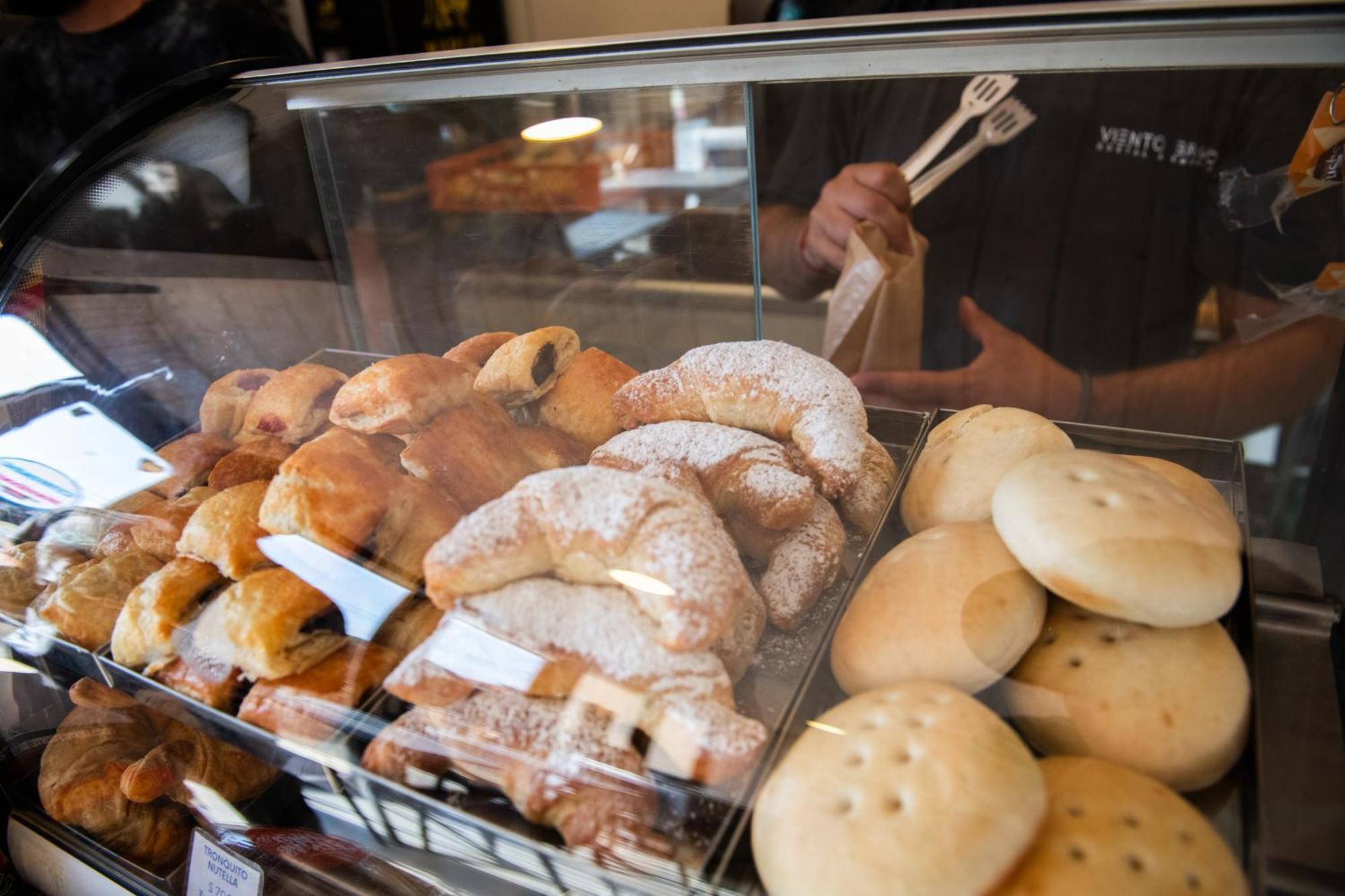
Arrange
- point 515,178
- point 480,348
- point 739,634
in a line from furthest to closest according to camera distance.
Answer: point 515,178 → point 480,348 → point 739,634

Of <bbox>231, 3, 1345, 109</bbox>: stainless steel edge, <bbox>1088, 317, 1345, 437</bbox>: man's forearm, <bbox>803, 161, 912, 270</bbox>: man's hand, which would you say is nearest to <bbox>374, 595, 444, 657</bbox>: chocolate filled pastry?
<bbox>231, 3, 1345, 109</bbox>: stainless steel edge

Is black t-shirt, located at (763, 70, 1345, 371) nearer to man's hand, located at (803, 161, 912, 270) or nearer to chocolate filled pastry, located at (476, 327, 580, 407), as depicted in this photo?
man's hand, located at (803, 161, 912, 270)

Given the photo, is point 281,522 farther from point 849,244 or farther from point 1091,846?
point 849,244

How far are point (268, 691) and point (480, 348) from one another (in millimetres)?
469

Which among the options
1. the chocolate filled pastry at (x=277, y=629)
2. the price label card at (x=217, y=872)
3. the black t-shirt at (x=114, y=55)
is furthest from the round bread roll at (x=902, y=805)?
the black t-shirt at (x=114, y=55)

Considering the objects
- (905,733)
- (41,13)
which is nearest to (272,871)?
(905,733)

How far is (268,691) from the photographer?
815 millimetres

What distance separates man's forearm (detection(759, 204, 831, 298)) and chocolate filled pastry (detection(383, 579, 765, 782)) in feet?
5.64

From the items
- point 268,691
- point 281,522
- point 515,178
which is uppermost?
point 515,178

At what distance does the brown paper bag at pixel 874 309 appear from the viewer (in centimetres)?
131

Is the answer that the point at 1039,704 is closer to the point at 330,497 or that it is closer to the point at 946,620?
the point at 946,620

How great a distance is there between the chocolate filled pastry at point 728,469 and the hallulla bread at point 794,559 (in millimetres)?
14

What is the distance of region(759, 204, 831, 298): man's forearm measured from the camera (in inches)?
92.3

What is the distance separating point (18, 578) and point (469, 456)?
65cm
